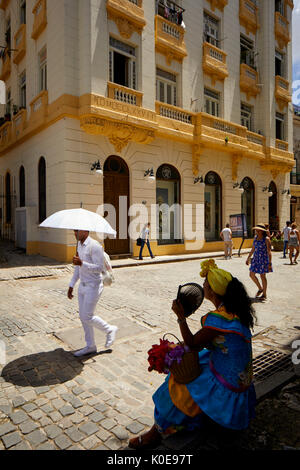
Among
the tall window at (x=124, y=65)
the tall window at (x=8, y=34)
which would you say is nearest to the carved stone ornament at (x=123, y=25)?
the tall window at (x=124, y=65)

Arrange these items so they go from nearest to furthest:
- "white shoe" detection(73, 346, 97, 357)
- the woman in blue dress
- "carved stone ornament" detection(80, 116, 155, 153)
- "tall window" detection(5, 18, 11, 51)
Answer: the woman in blue dress → "white shoe" detection(73, 346, 97, 357) → "carved stone ornament" detection(80, 116, 155, 153) → "tall window" detection(5, 18, 11, 51)

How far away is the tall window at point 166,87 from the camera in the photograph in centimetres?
1548

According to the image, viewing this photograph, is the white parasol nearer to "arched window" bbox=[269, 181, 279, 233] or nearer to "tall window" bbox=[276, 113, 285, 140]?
"arched window" bbox=[269, 181, 279, 233]

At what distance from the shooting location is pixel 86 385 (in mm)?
3443

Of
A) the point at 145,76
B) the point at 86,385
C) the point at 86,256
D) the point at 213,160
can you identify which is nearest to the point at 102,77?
the point at 145,76

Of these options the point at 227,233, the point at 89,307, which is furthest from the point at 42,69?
the point at 89,307

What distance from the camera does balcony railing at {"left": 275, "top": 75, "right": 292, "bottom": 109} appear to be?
21781 millimetres

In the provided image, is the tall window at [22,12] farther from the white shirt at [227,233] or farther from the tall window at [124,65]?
the white shirt at [227,233]

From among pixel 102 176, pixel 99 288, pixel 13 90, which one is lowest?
pixel 99 288

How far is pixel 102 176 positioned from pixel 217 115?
9426 millimetres

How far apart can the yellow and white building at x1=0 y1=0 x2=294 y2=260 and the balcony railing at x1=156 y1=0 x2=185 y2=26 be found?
7 centimetres

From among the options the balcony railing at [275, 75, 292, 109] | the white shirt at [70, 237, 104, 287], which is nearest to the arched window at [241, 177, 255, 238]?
the balcony railing at [275, 75, 292, 109]

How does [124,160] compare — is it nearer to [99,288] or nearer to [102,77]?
[102,77]

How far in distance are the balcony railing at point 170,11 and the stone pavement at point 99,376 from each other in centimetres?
1448
